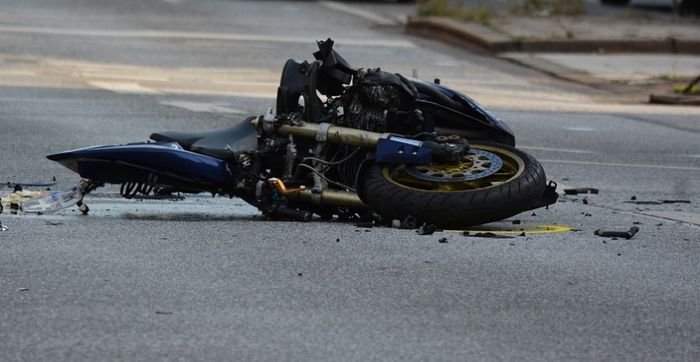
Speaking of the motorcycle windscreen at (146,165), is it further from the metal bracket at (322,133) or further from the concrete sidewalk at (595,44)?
the concrete sidewalk at (595,44)

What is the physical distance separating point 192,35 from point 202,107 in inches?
365

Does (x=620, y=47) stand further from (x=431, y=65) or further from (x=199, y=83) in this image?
(x=199, y=83)

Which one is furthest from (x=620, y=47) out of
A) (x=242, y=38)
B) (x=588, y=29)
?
(x=242, y=38)

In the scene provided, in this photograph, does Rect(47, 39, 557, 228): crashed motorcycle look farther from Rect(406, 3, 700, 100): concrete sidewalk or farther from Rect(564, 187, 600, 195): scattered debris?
Rect(406, 3, 700, 100): concrete sidewalk

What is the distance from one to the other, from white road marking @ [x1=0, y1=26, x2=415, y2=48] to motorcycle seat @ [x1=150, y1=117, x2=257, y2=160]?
51.8ft

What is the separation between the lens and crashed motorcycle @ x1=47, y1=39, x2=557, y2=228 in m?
9.16

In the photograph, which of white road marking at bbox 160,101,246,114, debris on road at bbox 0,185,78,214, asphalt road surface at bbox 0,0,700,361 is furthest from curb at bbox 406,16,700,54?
debris on road at bbox 0,185,78,214

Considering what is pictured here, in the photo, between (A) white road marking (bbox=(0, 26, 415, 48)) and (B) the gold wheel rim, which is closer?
(B) the gold wheel rim

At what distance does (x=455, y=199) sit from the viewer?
29.5ft

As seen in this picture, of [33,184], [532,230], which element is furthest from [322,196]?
[33,184]

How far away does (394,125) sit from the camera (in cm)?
959

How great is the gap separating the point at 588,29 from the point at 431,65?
5194 mm

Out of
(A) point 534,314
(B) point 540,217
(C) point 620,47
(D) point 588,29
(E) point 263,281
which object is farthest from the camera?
(D) point 588,29

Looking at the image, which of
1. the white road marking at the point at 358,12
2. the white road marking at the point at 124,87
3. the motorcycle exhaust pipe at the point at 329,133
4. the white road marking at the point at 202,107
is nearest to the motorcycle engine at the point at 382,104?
the motorcycle exhaust pipe at the point at 329,133
